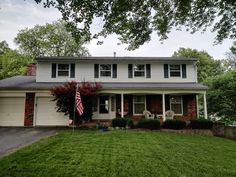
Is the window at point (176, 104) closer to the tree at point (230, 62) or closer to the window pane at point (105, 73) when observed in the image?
the window pane at point (105, 73)

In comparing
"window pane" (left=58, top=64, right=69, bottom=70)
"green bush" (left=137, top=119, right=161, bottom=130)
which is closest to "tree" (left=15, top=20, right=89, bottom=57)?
"window pane" (left=58, top=64, right=69, bottom=70)

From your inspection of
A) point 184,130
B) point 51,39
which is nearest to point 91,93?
point 184,130

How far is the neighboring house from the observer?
14.5 meters

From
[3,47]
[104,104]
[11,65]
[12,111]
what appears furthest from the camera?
[3,47]

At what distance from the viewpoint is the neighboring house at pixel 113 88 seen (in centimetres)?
1452

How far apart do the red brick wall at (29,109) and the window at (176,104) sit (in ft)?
33.9

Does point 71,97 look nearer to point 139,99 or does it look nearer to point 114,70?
point 114,70

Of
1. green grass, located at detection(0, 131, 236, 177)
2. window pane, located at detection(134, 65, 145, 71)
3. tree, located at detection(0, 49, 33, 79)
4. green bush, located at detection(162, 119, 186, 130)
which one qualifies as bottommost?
green grass, located at detection(0, 131, 236, 177)

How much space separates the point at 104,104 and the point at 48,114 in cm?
413

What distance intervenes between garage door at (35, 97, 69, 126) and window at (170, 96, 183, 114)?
809 centimetres

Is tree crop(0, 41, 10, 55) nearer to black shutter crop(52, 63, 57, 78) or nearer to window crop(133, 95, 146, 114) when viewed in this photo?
black shutter crop(52, 63, 57, 78)

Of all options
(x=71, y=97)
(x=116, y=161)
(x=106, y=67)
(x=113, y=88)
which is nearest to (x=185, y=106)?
(x=113, y=88)

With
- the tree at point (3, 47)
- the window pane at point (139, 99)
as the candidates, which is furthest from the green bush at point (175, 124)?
the tree at point (3, 47)

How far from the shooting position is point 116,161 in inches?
240
